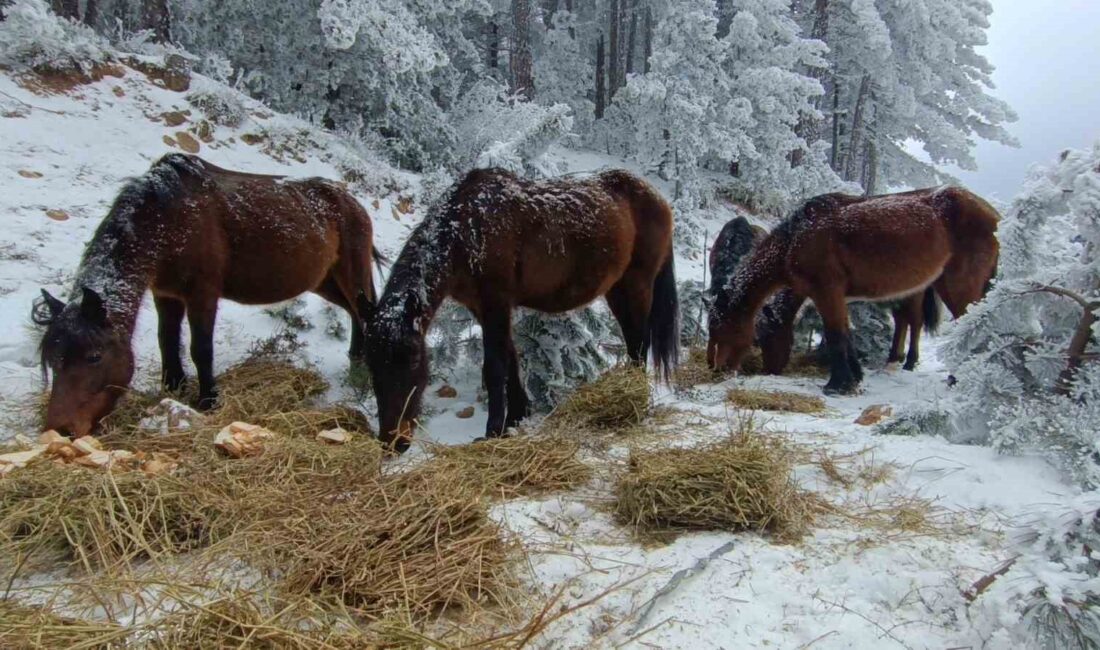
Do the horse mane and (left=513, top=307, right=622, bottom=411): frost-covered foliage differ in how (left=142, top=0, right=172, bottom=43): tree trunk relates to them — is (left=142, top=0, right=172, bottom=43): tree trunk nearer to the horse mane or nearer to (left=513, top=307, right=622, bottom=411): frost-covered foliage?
the horse mane

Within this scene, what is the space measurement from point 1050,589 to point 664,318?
13.6 feet

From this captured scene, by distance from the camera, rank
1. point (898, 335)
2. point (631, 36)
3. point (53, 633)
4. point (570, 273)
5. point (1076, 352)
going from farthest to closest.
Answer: point (631, 36) → point (898, 335) → point (570, 273) → point (1076, 352) → point (53, 633)

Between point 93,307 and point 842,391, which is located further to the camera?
point 842,391

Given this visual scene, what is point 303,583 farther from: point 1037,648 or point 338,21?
point 338,21

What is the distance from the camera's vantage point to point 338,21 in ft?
32.2

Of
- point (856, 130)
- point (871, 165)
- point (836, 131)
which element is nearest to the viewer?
point (856, 130)

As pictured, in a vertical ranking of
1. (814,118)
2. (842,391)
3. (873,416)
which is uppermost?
(814,118)

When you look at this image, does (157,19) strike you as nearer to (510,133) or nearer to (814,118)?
(510,133)

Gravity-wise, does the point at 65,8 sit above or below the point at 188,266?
above

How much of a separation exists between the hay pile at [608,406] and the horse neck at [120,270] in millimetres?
2812

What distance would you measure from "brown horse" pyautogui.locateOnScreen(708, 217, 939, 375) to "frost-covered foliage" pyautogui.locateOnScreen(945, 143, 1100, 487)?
279cm

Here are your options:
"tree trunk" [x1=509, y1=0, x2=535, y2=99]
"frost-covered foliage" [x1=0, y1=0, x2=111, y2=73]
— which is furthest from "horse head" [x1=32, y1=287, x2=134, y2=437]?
"tree trunk" [x1=509, y1=0, x2=535, y2=99]

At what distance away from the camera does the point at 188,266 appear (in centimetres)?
439

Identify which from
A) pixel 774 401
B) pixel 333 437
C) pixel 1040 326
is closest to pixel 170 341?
pixel 333 437
